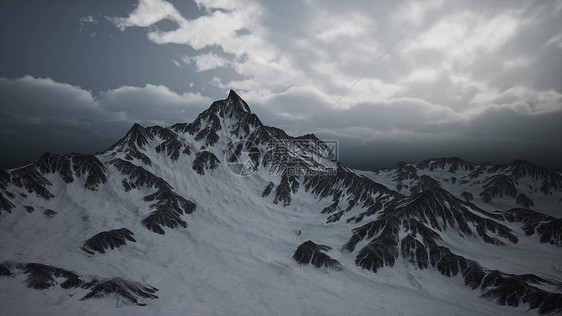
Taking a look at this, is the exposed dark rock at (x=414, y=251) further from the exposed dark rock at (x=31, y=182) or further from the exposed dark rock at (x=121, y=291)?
the exposed dark rock at (x=31, y=182)

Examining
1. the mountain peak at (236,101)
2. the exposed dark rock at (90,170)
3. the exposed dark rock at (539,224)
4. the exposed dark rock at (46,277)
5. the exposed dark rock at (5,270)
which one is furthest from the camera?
the mountain peak at (236,101)

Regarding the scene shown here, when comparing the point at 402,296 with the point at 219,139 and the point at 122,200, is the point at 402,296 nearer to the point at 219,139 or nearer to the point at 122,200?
the point at 122,200

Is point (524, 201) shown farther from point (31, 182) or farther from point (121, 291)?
point (31, 182)

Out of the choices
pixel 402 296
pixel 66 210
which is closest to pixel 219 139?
pixel 66 210

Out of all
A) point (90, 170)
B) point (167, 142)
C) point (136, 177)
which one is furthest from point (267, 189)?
point (90, 170)

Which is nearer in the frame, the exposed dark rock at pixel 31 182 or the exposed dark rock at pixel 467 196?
the exposed dark rock at pixel 31 182

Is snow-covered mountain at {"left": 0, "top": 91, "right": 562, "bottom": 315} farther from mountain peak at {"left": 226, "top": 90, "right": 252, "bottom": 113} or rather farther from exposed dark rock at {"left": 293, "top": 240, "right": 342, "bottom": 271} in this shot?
mountain peak at {"left": 226, "top": 90, "right": 252, "bottom": 113}

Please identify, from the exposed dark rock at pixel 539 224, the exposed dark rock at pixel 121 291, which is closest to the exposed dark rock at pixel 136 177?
the exposed dark rock at pixel 121 291

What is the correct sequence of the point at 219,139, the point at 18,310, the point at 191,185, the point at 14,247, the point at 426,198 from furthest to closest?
the point at 219,139 → the point at 191,185 → the point at 426,198 → the point at 14,247 → the point at 18,310

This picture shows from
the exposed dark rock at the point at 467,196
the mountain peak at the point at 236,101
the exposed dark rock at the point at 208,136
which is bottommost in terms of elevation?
the exposed dark rock at the point at 208,136
